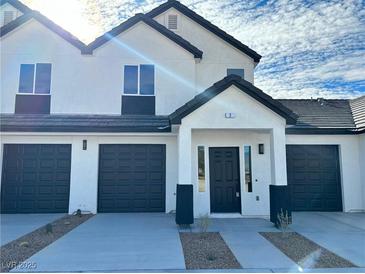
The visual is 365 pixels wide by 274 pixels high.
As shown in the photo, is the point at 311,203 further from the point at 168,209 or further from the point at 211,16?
the point at 211,16

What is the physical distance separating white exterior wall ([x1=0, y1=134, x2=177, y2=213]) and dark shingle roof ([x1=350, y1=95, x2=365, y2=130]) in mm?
8306

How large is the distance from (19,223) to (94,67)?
Result: 7.40 metres

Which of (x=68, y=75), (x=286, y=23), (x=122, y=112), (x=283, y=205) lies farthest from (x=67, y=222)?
(x=286, y=23)

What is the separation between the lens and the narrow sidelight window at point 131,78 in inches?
492

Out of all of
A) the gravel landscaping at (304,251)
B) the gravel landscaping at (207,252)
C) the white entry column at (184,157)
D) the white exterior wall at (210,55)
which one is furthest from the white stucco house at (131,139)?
the gravel landscaping at (207,252)

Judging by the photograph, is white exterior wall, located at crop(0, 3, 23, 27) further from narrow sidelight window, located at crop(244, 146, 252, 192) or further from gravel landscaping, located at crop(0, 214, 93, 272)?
narrow sidelight window, located at crop(244, 146, 252, 192)

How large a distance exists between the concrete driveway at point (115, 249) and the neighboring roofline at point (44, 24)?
28.2ft

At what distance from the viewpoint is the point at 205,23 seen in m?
14.1

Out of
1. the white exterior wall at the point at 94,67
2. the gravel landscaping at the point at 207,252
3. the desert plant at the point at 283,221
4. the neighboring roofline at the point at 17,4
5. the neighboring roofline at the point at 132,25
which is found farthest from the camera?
the neighboring roofline at the point at 17,4

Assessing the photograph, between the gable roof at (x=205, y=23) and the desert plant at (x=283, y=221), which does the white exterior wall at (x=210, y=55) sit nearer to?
the gable roof at (x=205, y=23)

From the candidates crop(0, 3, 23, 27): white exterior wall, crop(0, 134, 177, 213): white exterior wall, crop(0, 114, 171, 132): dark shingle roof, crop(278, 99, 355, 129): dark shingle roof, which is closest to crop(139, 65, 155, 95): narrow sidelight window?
crop(0, 114, 171, 132): dark shingle roof

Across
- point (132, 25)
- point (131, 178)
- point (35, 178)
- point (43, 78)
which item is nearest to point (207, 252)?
point (131, 178)

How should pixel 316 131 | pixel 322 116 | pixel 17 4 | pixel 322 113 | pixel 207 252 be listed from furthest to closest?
pixel 17 4 → pixel 322 113 → pixel 322 116 → pixel 316 131 → pixel 207 252

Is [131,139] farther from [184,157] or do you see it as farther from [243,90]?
[243,90]
